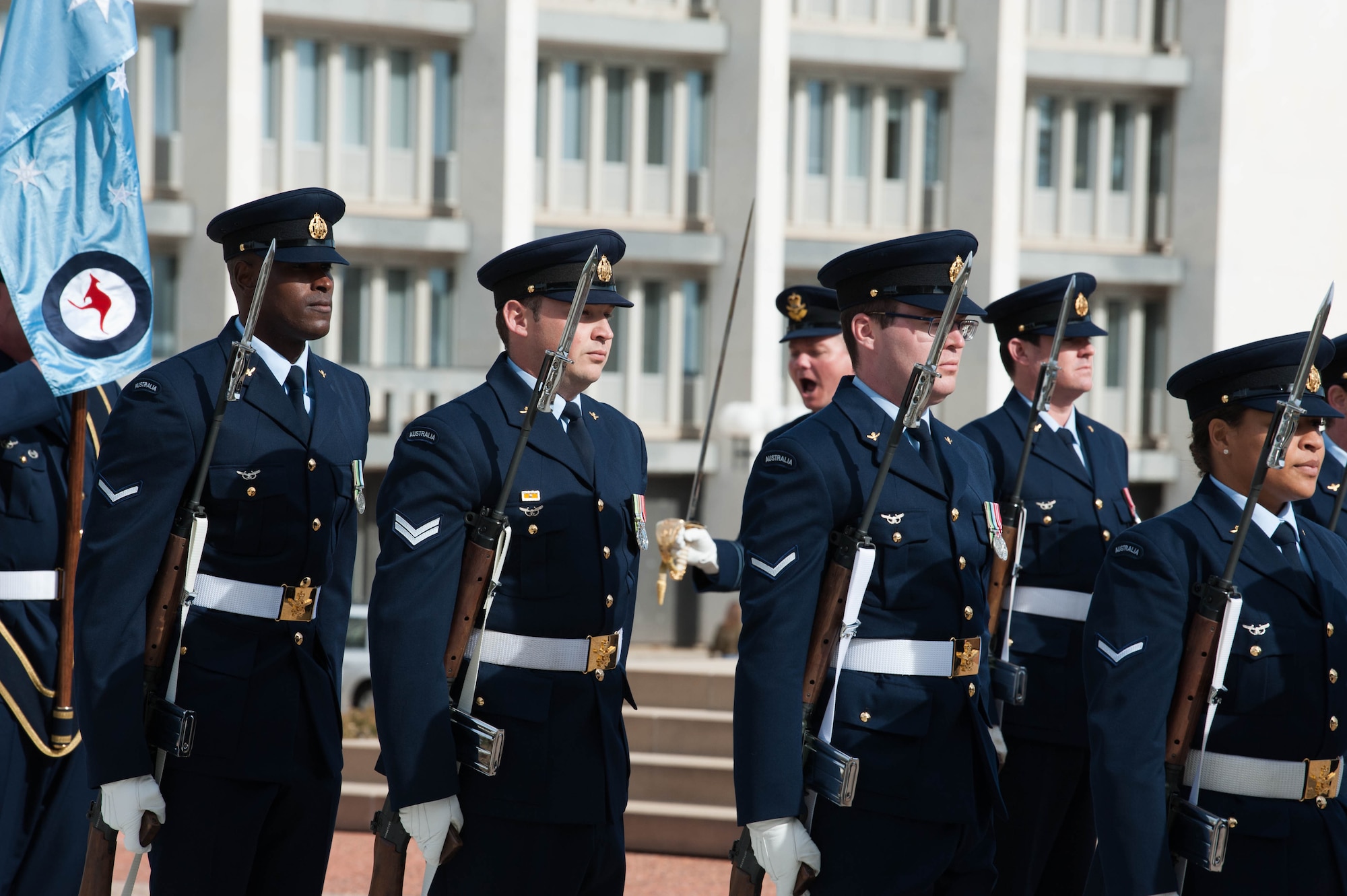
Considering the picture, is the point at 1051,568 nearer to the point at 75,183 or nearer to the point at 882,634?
the point at 882,634

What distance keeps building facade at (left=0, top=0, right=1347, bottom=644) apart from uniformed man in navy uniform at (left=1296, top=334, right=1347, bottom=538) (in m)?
11.7

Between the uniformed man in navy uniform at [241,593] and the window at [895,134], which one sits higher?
the window at [895,134]

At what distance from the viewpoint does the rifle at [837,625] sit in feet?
11.5

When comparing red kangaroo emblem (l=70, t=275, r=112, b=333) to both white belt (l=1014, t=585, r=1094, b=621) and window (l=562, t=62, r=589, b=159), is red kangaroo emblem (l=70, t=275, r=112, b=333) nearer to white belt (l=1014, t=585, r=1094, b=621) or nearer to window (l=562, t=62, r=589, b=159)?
white belt (l=1014, t=585, r=1094, b=621)

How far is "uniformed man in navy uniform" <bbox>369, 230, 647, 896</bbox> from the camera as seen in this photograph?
357cm

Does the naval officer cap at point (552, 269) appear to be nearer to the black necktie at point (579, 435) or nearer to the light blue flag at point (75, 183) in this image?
the black necktie at point (579, 435)

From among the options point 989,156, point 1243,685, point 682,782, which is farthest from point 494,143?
point 1243,685

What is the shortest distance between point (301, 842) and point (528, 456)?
1.09m

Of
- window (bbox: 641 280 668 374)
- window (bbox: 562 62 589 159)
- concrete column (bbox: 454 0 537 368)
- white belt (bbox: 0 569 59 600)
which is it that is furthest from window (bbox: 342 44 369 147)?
white belt (bbox: 0 569 59 600)

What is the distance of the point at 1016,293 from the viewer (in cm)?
590

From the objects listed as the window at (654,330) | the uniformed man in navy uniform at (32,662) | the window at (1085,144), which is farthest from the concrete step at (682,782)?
the window at (1085,144)

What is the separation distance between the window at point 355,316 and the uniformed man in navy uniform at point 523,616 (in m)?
15.9

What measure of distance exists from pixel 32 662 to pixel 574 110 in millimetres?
16224

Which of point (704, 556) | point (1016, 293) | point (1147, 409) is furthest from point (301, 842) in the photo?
point (1147, 409)
